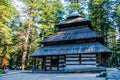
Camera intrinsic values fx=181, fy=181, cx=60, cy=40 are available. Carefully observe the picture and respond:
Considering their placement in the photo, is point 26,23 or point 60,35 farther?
point 26,23

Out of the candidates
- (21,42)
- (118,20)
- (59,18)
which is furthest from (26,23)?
(118,20)

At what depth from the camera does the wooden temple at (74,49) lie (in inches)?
889

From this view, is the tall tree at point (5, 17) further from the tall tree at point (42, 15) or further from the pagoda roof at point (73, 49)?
the pagoda roof at point (73, 49)

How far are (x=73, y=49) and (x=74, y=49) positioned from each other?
0.47 feet

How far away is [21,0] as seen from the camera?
Answer: 3428 centimetres

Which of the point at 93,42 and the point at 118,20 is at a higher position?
the point at 118,20

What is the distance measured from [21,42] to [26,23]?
422 centimetres

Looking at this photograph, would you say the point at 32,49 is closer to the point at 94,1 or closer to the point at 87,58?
the point at 94,1

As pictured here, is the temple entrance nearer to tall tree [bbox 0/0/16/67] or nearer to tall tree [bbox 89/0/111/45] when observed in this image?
tall tree [bbox 0/0/16/67]

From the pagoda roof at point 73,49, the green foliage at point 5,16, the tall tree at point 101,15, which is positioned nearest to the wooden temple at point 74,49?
the pagoda roof at point 73,49

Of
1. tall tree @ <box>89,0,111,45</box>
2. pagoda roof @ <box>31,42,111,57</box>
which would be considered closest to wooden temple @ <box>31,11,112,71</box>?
pagoda roof @ <box>31,42,111,57</box>

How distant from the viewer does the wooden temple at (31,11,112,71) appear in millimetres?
22578

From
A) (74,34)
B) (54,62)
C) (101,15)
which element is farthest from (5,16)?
(101,15)

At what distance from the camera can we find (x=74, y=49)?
23.0 m
